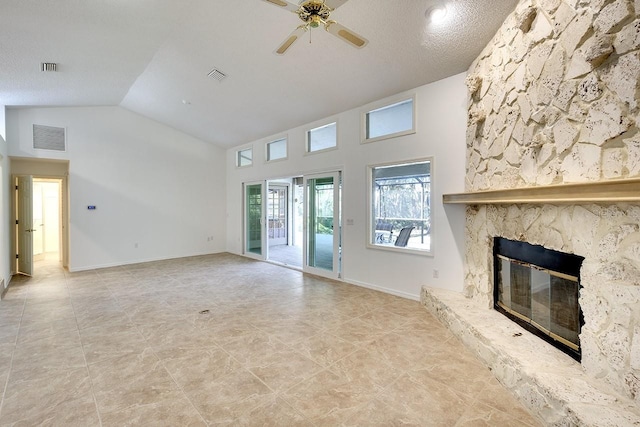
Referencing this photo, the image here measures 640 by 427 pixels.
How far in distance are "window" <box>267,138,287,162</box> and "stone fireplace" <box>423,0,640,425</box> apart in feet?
14.3

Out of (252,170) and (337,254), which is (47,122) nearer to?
(252,170)

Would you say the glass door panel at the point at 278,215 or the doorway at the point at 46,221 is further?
the glass door panel at the point at 278,215

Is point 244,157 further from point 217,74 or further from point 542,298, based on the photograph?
point 542,298

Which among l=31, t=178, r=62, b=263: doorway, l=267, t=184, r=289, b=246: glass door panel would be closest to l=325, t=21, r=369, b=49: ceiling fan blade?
l=267, t=184, r=289, b=246: glass door panel

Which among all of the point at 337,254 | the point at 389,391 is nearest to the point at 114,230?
the point at 337,254

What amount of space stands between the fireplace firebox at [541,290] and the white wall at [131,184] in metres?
7.05

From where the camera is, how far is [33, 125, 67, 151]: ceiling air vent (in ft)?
18.3

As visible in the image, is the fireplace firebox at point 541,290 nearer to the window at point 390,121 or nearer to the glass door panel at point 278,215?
the window at point 390,121

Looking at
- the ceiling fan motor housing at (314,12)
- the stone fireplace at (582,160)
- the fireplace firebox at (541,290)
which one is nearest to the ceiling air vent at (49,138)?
the ceiling fan motor housing at (314,12)

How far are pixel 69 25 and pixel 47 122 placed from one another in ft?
11.8

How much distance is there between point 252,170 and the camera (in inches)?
290

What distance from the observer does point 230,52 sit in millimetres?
3920

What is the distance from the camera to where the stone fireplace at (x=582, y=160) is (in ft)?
5.59

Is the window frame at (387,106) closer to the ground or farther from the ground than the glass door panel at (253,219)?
farther from the ground
